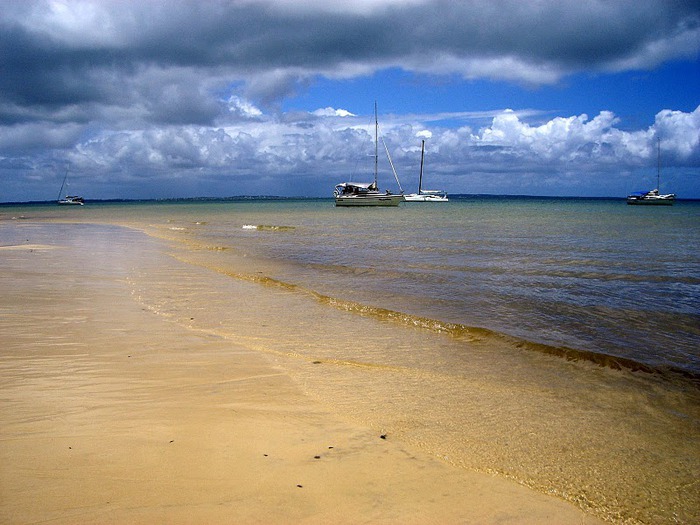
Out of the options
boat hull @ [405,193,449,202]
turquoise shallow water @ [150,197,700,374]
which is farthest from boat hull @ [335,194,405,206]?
turquoise shallow water @ [150,197,700,374]

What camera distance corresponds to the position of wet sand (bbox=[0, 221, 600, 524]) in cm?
317

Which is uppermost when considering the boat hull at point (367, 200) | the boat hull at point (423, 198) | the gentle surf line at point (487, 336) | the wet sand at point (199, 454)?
the boat hull at point (423, 198)

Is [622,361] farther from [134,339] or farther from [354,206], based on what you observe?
[354,206]

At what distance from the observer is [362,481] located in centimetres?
355

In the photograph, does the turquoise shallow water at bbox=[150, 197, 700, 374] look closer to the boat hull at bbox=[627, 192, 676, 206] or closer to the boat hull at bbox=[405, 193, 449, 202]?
the boat hull at bbox=[627, 192, 676, 206]

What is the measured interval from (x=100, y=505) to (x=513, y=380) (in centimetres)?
475

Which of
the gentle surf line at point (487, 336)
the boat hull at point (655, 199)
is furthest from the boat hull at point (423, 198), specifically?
the gentle surf line at point (487, 336)

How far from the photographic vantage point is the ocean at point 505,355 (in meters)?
4.03

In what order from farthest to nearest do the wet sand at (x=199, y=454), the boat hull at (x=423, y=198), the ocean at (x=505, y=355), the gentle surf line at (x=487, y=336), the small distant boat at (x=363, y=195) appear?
the boat hull at (x=423, y=198) → the small distant boat at (x=363, y=195) → the gentle surf line at (x=487, y=336) → the ocean at (x=505, y=355) → the wet sand at (x=199, y=454)

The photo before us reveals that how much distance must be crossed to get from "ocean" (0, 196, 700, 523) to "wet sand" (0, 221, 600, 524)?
0.38 metres

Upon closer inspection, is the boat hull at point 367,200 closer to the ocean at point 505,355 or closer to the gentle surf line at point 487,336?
the ocean at point 505,355

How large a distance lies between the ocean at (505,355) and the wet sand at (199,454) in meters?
0.38

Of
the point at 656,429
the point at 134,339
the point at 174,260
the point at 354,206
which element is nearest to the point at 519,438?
the point at 656,429

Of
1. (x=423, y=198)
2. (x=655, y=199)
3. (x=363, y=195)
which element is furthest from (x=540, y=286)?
(x=423, y=198)
